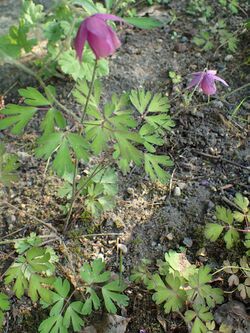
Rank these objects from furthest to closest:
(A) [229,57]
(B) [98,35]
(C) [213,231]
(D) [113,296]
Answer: (A) [229,57]
(C) [213,231]
(D) [113,296]
(B) [98,35]

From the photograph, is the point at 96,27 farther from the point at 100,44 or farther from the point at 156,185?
the point at 156,185

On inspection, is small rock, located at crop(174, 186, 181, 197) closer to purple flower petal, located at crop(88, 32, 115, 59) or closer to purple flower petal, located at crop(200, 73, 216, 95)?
purple flower petal, located at crop(200, 73, 216, 95)

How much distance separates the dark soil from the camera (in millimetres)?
1905

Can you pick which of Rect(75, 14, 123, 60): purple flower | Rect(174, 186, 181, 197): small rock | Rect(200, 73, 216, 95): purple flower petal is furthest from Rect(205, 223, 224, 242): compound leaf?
Rect(75, 14, 123, 60): purple flower

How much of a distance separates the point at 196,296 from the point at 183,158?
28.8 inches

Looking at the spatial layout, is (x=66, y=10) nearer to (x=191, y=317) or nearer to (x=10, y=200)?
(x=10, y=200)

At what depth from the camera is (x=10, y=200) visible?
202 centimetres

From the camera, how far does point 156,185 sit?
2.14 meters

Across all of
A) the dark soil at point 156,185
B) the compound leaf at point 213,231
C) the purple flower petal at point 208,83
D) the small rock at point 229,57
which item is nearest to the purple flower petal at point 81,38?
the purple flower petal at point 208,83

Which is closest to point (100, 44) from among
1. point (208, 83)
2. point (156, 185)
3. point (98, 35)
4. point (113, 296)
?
point (98, 35)

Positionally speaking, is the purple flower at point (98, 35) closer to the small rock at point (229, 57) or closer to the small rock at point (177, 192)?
the small rock at point (177, 192)

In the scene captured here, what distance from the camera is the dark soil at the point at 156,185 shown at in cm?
191

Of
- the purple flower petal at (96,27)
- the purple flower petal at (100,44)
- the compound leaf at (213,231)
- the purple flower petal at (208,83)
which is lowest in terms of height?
the compound leaf at (213,231)

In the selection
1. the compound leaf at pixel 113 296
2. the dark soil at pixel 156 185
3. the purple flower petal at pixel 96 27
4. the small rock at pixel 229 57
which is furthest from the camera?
the small rock at pixel 229 57
